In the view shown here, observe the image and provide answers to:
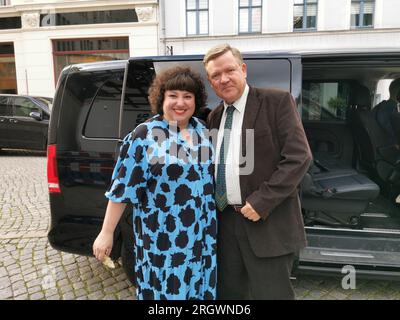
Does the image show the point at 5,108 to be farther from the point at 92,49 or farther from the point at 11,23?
the point at 11,23

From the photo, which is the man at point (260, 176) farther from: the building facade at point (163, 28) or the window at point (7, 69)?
the window at point (7, 69)

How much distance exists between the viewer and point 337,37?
1343 centimetres

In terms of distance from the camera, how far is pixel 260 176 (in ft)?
5.42

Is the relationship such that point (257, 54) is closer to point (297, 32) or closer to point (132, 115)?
point (132, 115)

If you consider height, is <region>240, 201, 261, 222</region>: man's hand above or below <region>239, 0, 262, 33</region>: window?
below

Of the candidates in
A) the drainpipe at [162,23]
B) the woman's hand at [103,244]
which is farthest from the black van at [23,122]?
the woman's hand at [103,244]

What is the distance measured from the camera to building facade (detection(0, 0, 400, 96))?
13.3 m

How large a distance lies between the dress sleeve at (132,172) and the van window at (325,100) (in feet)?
8.44

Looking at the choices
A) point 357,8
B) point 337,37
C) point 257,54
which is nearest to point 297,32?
point 337,37

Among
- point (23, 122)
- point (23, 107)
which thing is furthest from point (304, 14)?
point (23, 122)

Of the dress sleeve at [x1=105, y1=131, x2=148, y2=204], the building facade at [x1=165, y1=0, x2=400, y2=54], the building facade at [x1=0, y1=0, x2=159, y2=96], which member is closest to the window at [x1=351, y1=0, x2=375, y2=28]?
the building facade at [x1=165, y1=0, x2=400, y2=54]

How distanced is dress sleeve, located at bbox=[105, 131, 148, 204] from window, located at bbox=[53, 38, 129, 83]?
14.0 m

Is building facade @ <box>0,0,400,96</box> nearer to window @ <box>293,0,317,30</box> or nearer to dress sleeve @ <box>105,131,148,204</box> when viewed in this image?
window @ <box>293,0,317,30</box>

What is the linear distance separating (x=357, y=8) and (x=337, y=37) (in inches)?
55.3
